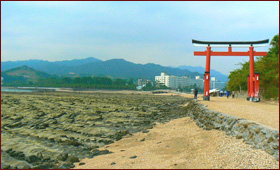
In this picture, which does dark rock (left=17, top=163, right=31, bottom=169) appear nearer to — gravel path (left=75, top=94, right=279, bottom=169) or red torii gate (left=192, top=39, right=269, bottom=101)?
gravel path (left=75, top=94, right=279, bottom=169)

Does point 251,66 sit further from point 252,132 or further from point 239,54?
point 252,132

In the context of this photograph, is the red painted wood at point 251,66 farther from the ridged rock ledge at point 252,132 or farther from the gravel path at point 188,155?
the gravel path at point 188,155

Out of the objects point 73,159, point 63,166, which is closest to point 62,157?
point 73,159

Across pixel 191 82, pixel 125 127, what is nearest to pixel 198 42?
pixel 125 127

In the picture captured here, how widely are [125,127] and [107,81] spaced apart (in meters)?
126

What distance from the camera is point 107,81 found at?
138375 mm

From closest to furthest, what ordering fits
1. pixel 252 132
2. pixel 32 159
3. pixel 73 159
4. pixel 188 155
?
pixel 252 132
pixel 188 155
pixel 73 159
pixel 32 159

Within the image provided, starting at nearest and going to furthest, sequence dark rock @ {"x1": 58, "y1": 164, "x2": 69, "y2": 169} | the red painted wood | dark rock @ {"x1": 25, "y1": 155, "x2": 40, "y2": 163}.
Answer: dark rock @ {"x1": 58, "y1": 164, "x2": 69, "y2": 169}
dark rock @ {"x1": 25, "y1": 155, "x2": 40, "y2": 163}
the red painted wood

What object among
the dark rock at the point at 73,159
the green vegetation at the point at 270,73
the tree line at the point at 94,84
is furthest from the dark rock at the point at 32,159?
the tree line at the point at 94,84

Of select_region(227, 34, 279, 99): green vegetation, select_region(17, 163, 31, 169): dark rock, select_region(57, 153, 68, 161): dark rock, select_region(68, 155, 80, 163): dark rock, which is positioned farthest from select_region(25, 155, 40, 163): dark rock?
select_region(227, 34, 279, 99): green vegetation

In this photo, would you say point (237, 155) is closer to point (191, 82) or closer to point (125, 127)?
point (125, 127)

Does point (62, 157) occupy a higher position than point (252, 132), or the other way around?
point (252, 132)

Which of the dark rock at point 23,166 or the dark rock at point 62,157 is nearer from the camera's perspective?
the dark rock at point 23,166

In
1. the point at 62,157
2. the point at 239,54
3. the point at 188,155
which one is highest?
the point at 239,54
